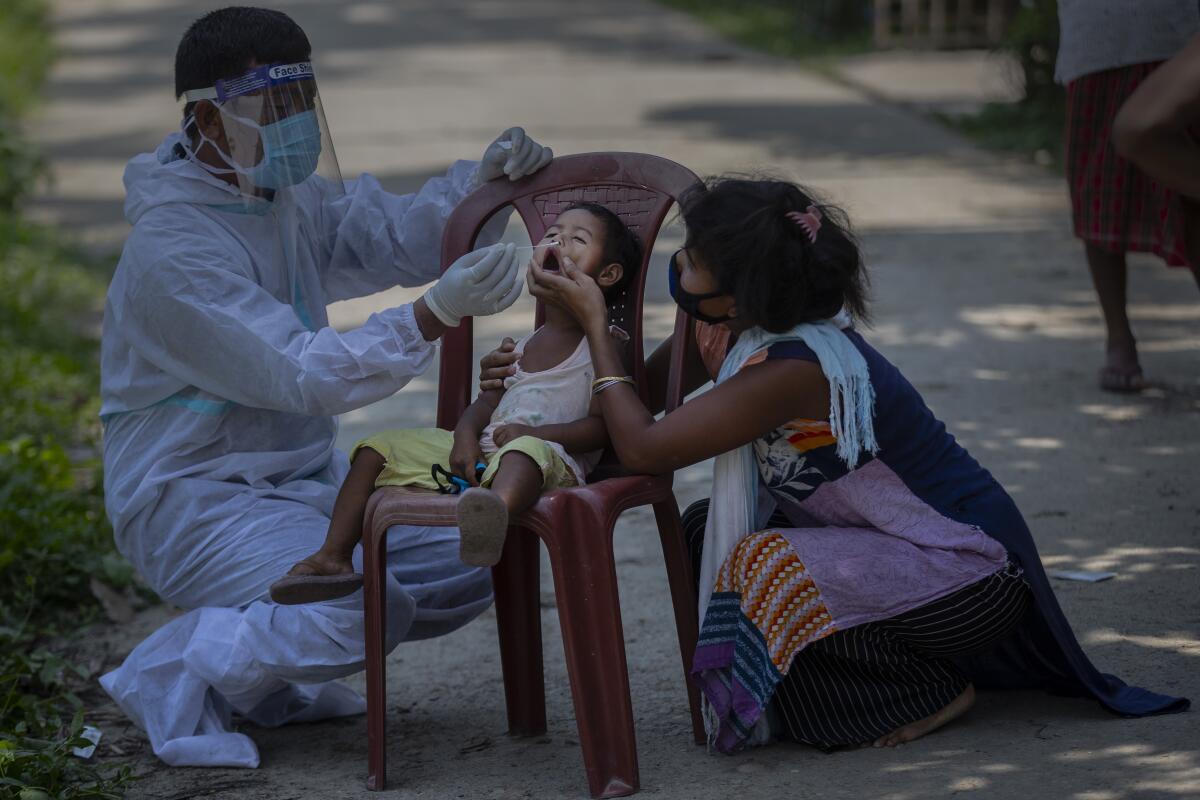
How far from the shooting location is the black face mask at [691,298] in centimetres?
314

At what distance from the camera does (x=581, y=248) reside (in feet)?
10.8

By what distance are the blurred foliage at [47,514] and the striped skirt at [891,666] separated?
1.42 metres

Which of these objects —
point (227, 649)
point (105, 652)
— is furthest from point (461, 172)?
point (105, 652)

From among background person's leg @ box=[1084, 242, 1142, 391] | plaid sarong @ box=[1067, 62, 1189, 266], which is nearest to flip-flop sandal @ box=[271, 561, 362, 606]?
plaid sarong @ box=[1067, 62, 1189, 266]

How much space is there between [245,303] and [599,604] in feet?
3.22

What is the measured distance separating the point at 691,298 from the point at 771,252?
214mm

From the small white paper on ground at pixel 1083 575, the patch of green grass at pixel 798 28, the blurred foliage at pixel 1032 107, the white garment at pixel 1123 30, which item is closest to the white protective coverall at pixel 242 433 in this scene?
the small white paper on ground at pixel 1083 575

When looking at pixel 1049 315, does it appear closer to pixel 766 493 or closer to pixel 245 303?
pixel 766 493

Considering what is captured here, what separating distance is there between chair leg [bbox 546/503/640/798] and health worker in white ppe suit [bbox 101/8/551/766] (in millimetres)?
505

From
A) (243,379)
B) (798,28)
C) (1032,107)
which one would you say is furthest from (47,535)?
(798,28)

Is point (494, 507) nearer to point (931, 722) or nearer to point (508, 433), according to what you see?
point (508, 433)

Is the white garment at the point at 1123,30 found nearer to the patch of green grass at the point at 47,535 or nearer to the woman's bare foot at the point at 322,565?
the woman's bare foot at the point at 322,565

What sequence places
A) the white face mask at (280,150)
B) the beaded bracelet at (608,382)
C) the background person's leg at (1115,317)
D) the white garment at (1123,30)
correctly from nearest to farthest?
the beaded bracelet at (608,382)
the white face mask at (280,150)
the white garment at (1123,30)
the background person's leg at (1115,317)

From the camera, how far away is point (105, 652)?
4188 millimetres
